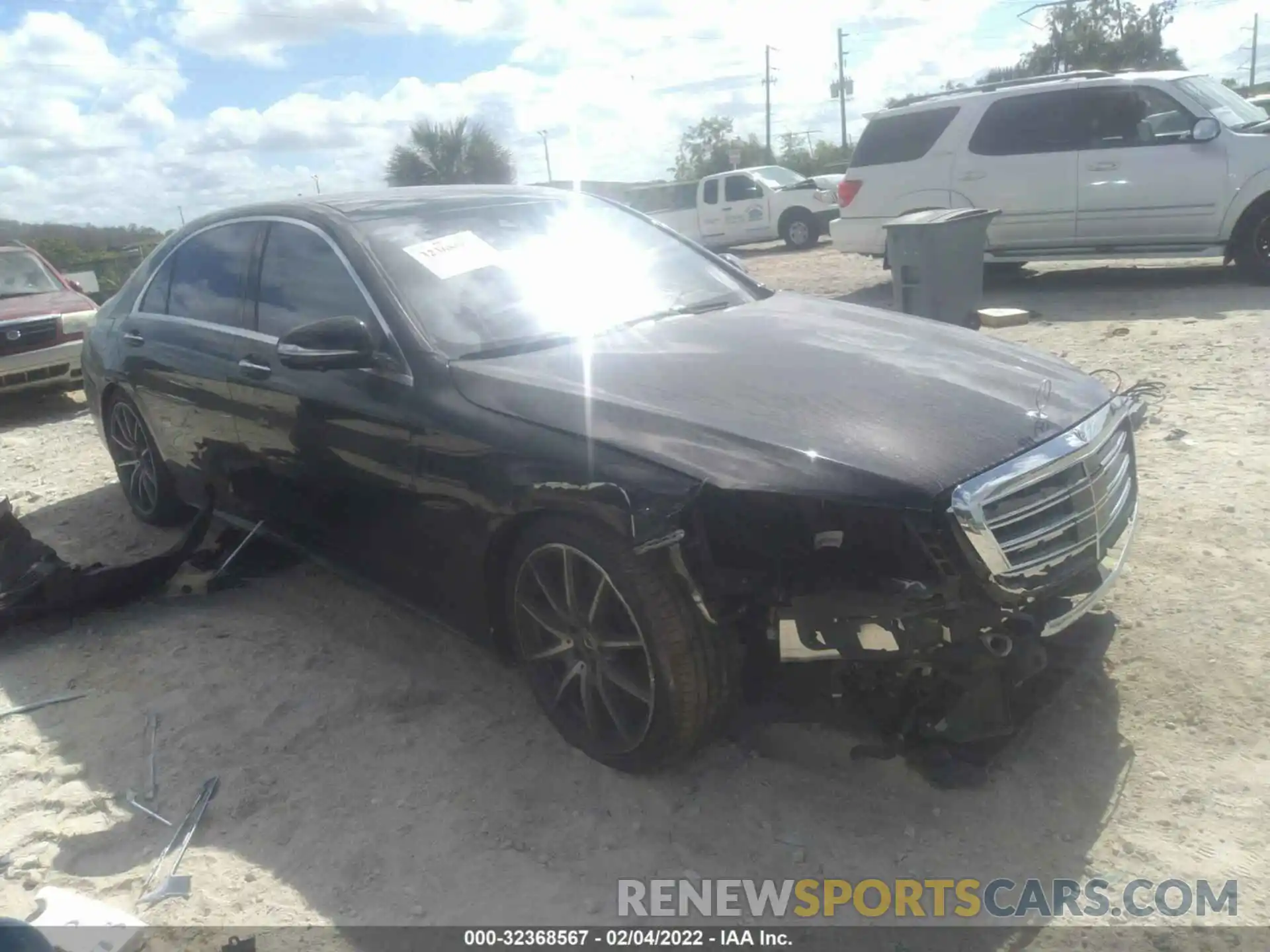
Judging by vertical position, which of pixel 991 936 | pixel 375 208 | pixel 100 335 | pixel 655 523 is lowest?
pixel 991 936

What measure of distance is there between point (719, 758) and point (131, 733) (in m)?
2.07

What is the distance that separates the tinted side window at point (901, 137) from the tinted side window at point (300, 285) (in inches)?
338

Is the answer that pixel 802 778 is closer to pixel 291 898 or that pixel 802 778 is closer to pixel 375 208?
pixel 291 898

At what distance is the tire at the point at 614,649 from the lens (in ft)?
9.04

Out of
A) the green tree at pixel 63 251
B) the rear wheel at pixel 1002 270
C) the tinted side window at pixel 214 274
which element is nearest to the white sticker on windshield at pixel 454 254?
the tinted side window at pixel 214 274

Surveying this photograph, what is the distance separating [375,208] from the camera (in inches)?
158

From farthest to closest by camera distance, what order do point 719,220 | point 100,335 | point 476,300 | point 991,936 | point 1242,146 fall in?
point 719,220 < point 1242,146 < point 100,335 < point 476,300 < point 991,936

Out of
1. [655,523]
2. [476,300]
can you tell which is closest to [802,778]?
[655,523]

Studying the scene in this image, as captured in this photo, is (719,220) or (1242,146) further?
(719,220)

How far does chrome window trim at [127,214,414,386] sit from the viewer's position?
11.3 ft

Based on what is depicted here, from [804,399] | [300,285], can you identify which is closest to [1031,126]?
[300,285]

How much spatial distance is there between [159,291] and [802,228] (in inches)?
627

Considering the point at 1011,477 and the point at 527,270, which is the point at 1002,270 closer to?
the point at 527,270
